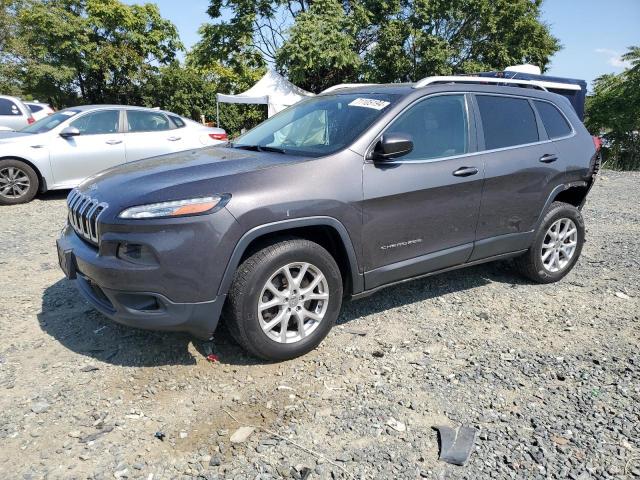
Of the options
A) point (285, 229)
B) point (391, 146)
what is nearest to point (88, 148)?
point (285, 229)

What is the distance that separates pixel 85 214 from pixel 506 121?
10.9ft

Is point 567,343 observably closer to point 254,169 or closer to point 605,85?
point 254,169

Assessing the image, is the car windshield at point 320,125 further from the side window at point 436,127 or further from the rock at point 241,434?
the rock at point 241,434

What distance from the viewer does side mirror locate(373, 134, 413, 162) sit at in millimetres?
3234

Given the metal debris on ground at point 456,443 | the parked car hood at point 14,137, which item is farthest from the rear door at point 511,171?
the parked car hood at point 14,137

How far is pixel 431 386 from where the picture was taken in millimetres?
3020

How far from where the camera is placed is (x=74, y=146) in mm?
8094

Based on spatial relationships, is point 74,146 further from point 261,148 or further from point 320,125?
point 320,125

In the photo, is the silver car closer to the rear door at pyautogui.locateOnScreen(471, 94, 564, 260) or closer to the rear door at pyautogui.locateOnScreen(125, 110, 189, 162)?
the rear door at pyautogui.locateOnScreen(125, 110, 189, 162)

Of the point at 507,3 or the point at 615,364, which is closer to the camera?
the point at 615,364

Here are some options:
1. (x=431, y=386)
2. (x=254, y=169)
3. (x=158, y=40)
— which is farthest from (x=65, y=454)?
(x=158, y=40)

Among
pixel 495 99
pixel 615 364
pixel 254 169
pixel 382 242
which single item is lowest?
pixel 615 364

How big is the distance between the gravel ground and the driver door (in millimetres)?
4196

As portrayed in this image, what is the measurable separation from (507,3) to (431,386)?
28946mm
